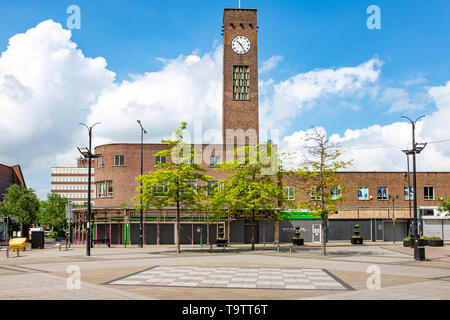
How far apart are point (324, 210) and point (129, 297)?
2194 centimetres

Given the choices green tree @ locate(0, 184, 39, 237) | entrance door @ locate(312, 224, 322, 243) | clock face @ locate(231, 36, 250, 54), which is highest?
clock face @ locate(231, 36, 250, 54)

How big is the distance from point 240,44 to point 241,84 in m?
5.36

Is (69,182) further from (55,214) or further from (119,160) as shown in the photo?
(119,160)

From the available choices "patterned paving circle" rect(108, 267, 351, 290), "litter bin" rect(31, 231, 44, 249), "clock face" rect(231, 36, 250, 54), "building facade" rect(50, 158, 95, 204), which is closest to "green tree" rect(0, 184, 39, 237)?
"litter bin" rect(31, 231, 44, 249)

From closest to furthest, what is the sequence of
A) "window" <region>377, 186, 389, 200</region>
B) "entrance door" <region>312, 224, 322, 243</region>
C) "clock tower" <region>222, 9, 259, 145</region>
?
"entrance door" <region>312, 224, 322, 243</region>
"window" <region>377, 186, 389, 200</region>
"clock tower" <region>222, 9, 259, 145</region>

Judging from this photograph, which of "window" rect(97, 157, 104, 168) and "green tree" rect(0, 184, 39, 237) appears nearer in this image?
"window" rect(97, 157, 104, 168)

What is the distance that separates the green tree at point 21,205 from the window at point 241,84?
32869 millimetres

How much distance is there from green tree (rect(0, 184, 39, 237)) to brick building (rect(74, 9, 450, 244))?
15.9m

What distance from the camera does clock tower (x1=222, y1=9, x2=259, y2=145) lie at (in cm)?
5747

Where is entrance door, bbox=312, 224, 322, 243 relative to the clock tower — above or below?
below

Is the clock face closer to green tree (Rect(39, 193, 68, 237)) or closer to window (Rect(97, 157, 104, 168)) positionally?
window (Rect(97, 157, 104, 168))

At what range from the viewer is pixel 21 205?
2520 inches

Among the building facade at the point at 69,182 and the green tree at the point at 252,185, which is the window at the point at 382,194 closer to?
the green tree at the point at 252,185
